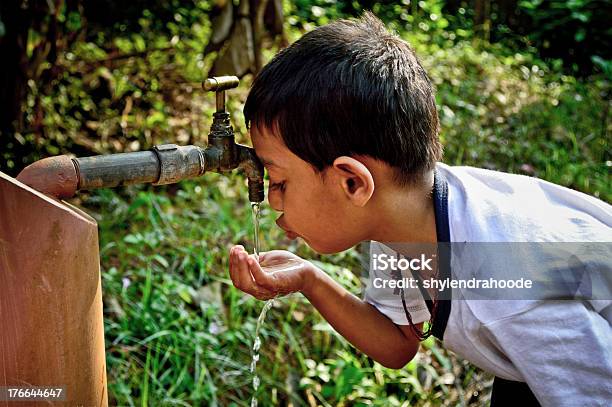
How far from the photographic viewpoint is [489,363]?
5.74 feet

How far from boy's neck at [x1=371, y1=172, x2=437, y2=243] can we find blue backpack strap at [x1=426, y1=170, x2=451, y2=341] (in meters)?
0.02

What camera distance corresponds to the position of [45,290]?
4.43ft

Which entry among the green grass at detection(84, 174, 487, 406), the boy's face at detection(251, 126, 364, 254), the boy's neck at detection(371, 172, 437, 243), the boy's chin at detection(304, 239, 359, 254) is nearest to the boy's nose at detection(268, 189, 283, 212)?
the boy's face at detection(251, 126, 364, 254)

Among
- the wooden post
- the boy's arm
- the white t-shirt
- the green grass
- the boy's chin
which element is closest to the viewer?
the wooden post

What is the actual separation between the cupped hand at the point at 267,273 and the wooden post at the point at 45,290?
0.35 m

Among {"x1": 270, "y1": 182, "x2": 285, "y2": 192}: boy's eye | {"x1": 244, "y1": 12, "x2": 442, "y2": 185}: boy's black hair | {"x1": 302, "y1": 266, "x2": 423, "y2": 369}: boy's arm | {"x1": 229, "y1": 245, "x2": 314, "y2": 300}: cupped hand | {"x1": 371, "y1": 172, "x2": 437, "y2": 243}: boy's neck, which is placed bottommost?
{"x1": 302, "y1": 266, "x2": 423, "y2": 369}: boy's arm

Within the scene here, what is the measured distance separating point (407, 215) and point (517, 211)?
240 mm

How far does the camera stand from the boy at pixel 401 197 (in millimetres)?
1596

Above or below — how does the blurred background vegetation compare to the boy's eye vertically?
below

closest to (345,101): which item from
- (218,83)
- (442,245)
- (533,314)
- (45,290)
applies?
(218,83)

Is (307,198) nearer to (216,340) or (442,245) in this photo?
(442,245)

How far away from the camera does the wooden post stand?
1.31m

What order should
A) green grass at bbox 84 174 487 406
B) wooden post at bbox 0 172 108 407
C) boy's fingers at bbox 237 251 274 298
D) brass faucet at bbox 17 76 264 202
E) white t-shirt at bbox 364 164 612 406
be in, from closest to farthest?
wooden post at bbox 0 172 108 407 → brass faucet at bbox 17 76 264 202 → white t-shirt at bbox 364 164 612 406 → boy's fingers at bbox 237 251 274 298 → green grass at bbox 84 174 487 406

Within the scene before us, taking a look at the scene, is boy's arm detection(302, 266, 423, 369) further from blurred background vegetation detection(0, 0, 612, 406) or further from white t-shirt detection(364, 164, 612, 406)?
blurred background vegetation detection(0, 0, 612, 406)
